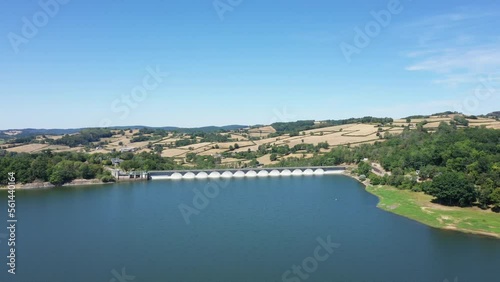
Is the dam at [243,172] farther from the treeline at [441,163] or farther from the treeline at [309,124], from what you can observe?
the treeline at [309,124]

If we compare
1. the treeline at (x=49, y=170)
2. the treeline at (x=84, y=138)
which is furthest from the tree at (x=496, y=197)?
the treeline at (x=84, y=138)

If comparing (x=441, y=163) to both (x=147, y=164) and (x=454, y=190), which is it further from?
(x=147, y=164)

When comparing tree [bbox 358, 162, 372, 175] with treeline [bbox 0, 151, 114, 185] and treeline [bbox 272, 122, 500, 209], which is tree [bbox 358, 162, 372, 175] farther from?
treeline [bbox 0, 151, 114, 185]

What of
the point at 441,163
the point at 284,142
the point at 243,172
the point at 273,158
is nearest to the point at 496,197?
the point at 441,163

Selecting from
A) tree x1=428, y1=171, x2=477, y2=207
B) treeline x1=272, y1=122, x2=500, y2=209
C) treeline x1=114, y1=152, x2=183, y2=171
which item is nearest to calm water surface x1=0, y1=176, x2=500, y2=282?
tree x1=428, y1=171, x2=477, y2=207

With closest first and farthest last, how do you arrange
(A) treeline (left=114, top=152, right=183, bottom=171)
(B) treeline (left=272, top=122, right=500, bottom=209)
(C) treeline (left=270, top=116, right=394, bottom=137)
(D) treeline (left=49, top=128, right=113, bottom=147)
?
(B) treeline (left=272, top=122, right=500, bottom=209) → (A) treeline (left=114, top=152, right=183, bottom=171) → (C) treeline (left=270, top=116, right=394, bottom=137) → (D) treeline (left=49, top=128, right=113, bottom=147)

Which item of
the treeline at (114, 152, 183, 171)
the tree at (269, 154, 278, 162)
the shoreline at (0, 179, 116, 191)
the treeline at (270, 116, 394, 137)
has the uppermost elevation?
the treeline at (270, 116, 394, 137)

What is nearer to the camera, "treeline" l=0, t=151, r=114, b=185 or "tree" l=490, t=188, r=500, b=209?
"tree" l=490, t=188, r=500, b=209
